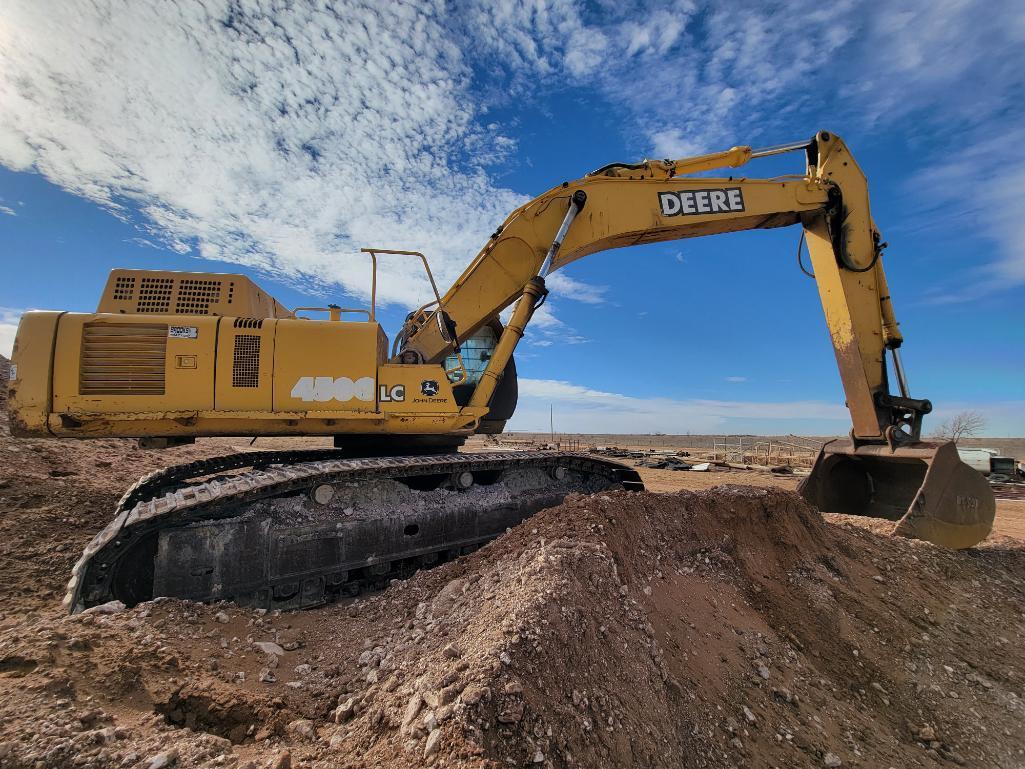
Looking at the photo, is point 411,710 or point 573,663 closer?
point 411,710

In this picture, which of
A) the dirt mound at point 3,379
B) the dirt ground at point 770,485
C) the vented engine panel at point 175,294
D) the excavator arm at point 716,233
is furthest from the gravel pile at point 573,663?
the dirt mound at point 3,379

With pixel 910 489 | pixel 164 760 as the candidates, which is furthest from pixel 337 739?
pixel 910 489

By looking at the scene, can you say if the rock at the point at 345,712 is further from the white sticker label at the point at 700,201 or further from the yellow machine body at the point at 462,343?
the white sticker label at the point at 700,201

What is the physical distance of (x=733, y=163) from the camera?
6.50 metres

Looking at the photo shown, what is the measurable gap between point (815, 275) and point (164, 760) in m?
7.90

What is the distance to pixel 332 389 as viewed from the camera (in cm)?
498

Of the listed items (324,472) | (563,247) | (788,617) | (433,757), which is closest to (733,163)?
(563,247)

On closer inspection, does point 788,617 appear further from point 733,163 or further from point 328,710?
point 733,163

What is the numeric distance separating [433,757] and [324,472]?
10.0ft

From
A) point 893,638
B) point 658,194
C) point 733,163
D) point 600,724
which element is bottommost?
point 893,638

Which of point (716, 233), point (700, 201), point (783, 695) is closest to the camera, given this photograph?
point (783, 695)

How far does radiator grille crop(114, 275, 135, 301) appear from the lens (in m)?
5.06

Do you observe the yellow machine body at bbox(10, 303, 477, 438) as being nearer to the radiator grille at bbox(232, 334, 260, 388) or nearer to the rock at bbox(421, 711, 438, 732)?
the radiator grille at bbox(232, 334, 260, 388)

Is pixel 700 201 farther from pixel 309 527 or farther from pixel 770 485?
pixel 770 485
